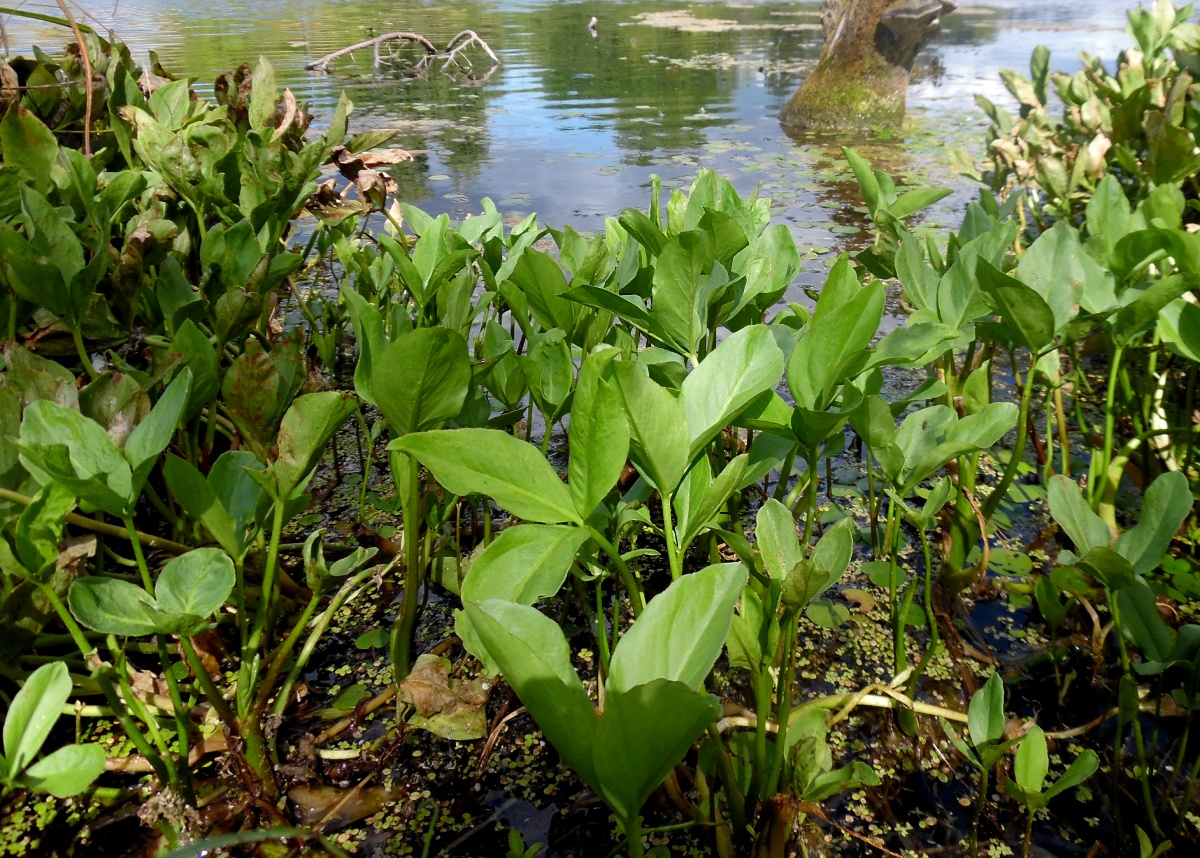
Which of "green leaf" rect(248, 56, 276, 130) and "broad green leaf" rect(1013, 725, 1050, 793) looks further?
"green leaf" rect(248, 56, 276, 130)

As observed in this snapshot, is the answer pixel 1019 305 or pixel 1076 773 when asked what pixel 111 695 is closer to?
pixel 1076 773

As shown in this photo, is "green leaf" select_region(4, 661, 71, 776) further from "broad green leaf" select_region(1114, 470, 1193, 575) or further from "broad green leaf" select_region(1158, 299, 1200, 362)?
"broad green leaf" select_region(1158, 299, 1200, 362)

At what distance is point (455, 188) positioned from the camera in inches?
154

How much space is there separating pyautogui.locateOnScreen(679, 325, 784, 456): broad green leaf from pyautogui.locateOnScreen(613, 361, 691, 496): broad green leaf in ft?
0.15

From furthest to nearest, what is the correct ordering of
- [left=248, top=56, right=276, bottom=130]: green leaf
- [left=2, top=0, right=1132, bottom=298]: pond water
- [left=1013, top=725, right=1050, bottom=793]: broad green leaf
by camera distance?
[left=2, top=0, right=1132, bottom=298]: pond water → [left=248, top=56, right=276, bottom=130]: green leaf → [left=1013, top=725, right=1050, bottom=793]: broad green leaf

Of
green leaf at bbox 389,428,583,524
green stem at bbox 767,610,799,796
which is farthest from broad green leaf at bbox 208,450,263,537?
green stem at bbox 767,610,799,796

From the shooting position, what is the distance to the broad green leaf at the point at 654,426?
2.20 feet

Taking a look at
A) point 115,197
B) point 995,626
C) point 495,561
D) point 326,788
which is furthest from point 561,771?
point 115,197

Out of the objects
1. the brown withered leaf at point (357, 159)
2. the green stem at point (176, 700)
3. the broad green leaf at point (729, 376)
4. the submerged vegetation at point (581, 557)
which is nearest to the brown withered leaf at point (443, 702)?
the submerged vegetation at point (581, 557)

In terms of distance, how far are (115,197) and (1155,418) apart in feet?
5.98

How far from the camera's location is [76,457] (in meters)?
0.77

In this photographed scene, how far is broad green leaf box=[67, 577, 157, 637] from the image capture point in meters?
0.73

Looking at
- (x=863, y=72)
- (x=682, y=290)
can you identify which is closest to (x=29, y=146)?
(x=682, y=290)

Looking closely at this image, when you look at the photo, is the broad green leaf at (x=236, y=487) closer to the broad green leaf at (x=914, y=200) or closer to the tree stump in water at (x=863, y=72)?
the broad green leaf at (x=914, y=200)
